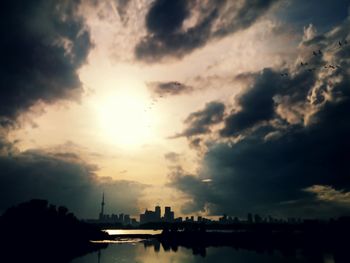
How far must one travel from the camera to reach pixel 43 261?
80.9 m

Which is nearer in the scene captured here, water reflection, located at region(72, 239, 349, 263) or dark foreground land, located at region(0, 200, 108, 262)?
water reflection, located at region(72, 239, 349, 263)

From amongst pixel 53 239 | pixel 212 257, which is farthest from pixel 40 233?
pixel 212 257

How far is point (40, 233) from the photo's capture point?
119m

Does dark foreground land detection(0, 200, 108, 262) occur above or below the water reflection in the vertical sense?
above

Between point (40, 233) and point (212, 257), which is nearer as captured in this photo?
point (212, 257)

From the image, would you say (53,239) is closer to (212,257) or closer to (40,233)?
(40,233)

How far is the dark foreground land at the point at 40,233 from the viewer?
3935 inches

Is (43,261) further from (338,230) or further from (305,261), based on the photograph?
(338,230)

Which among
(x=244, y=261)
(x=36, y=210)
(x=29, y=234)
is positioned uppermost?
(x=36, y=210)

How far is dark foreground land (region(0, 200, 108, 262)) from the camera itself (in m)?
99.9

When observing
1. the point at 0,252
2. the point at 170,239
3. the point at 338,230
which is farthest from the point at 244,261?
the point at 338,230

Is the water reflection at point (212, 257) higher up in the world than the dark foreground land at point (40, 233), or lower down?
lower down

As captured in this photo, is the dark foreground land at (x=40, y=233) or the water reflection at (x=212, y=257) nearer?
the water reflection at (x=212, y=257)

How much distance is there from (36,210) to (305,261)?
346 ft
